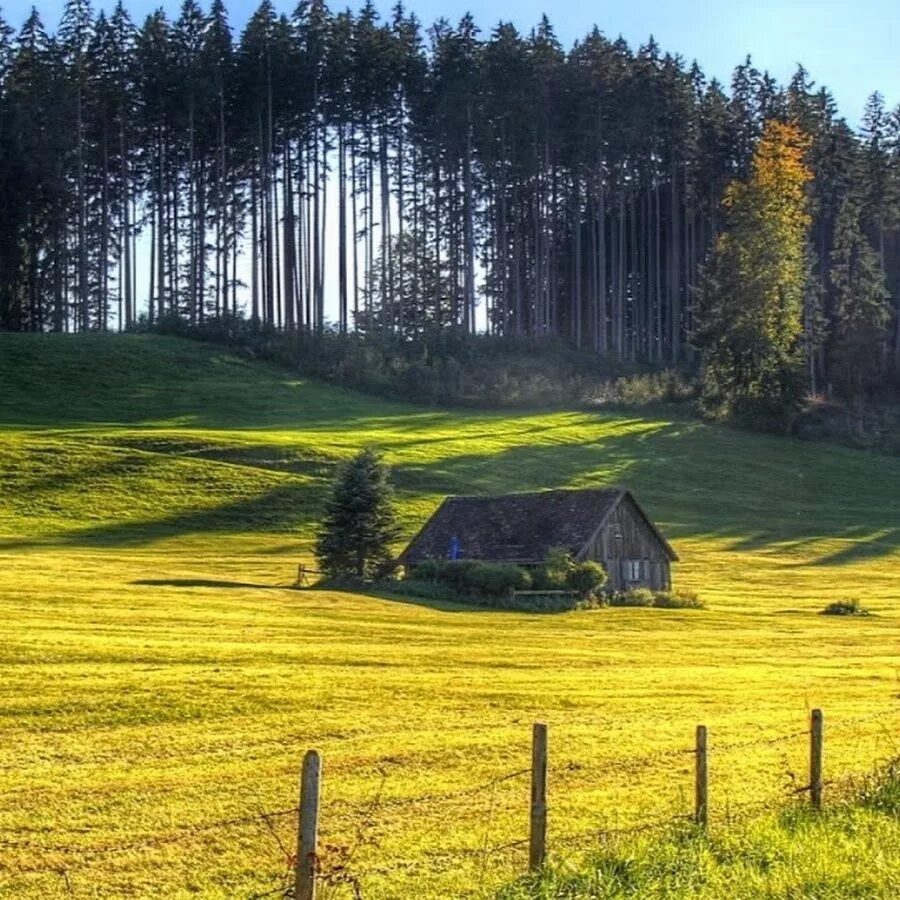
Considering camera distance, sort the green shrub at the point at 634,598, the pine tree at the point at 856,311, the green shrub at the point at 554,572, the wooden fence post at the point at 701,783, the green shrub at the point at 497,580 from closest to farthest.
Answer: the wooden fence post at the point at 701,783, the green shrub at the point at 497,580, the green shrub at the point at 554,572, the green shrub at the point at 634,598, the pine tree at the point at 856,311

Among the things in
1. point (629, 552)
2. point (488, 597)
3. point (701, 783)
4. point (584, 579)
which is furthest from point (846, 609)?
point (701, 783)

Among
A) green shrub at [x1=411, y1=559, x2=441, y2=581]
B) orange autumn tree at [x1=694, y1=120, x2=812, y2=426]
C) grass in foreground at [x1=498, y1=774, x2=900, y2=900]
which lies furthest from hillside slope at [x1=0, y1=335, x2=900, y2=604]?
grass in foreground at [x1=498, y1=774, x2=900, y2=900]

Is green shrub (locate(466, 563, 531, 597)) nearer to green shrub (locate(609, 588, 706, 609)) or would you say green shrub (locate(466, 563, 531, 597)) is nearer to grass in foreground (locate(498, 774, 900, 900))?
green shrub (locate(609, 588, 706, 609))

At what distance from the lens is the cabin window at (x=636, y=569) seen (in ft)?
189

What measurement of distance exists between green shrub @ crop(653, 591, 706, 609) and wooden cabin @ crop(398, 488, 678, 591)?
2.89m

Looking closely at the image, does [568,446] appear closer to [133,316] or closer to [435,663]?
[133,316]

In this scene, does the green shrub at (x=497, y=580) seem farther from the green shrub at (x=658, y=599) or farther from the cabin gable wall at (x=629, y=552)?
the cabin gable wall at (x=629, y=552)

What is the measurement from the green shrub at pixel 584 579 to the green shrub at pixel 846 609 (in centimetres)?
879

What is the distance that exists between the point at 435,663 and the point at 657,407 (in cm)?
7193

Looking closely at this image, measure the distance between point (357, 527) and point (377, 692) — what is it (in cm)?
2632

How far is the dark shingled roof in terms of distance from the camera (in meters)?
56.8

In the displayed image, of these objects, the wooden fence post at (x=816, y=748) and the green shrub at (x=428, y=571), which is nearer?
the wooden fence post at (x=816, y=748)

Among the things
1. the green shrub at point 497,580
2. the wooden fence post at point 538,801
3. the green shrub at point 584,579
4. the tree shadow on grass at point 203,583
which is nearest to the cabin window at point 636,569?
the green shrub at point 584,579

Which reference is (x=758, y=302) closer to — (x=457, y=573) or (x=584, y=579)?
(x=584, y=579)
